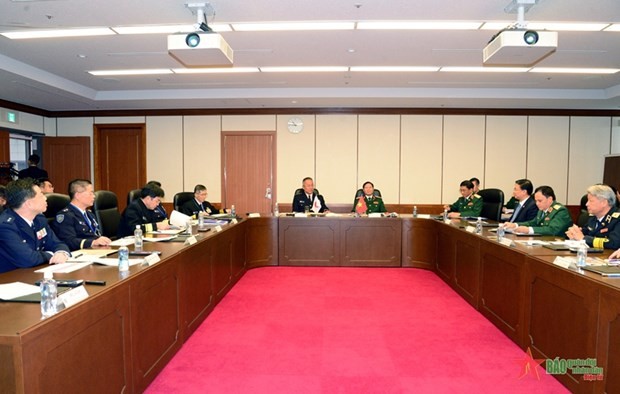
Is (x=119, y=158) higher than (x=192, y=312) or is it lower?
higher

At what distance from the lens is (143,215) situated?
433 centimetres

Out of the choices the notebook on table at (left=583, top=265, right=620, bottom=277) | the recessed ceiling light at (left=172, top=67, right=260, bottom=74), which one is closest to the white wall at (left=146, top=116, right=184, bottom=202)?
the recessed ceiling light at (left=172, top=67, right=260, bottom=74)

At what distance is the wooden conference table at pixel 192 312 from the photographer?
1654mm

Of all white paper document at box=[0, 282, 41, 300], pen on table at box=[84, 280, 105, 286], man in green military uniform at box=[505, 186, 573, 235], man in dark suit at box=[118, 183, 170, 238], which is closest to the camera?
white paper document at box=[0, 282, 41, 300]

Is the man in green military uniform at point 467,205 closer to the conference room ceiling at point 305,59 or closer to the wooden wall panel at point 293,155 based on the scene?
the conference room ceiling at point 305,59

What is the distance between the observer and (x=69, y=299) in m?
1.82

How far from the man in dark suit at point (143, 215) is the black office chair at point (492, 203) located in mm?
4509

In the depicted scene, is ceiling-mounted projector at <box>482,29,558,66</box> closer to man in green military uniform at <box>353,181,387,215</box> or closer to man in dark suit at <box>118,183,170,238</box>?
man in green military uniform at <box>353,181,387,215</box>

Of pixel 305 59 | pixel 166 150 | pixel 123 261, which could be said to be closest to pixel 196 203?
pixel 305 59

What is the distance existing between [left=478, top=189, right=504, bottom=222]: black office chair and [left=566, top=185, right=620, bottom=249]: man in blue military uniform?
2284 millimetres

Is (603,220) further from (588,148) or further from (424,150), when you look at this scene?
(588,148)

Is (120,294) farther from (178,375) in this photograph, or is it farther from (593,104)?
(593,104)

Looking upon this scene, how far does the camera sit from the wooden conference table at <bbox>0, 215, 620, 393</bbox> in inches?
65.1

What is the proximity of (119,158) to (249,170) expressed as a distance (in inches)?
115
